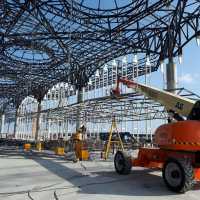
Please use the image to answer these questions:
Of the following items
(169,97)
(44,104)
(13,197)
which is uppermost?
(44,104)

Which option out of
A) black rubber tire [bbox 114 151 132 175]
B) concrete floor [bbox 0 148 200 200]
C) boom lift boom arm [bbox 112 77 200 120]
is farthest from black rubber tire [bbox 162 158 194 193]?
black rubber tire [bbox 114 151 132 175]

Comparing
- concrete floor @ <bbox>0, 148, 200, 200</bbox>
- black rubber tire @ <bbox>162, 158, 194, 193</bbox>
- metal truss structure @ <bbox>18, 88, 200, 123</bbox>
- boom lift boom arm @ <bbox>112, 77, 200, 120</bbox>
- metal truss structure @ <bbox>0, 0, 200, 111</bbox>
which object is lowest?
concrete floor @ <bbox>0, 148, 200, 200</bbox>

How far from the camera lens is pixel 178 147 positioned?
929 cm

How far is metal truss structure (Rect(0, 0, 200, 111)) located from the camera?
848 inches

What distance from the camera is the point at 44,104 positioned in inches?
2138

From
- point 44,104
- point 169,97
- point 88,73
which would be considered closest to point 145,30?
point 88,73

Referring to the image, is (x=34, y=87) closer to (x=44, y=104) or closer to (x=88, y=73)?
(x=44, y=104)

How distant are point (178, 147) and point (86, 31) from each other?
17.9 m

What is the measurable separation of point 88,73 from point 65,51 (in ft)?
23.2

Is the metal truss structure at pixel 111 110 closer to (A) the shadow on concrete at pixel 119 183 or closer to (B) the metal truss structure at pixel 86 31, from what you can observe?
(B) the metal truss structure at pixel 86 31

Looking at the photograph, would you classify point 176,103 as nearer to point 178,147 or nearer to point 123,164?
point 178,147

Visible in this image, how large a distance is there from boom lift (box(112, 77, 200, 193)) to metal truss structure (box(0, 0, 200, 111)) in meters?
11.8

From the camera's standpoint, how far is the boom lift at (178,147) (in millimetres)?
8633

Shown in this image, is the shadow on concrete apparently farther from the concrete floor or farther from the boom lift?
the boom lift
